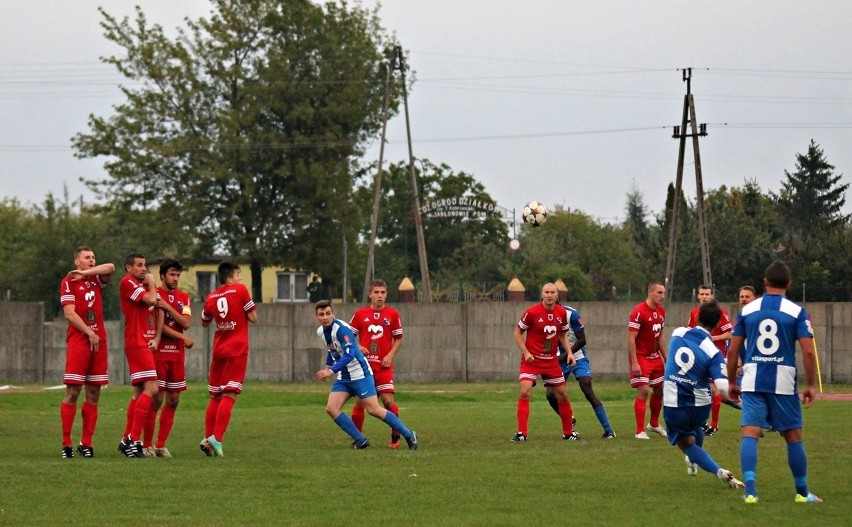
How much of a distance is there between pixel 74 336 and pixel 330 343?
3014mm

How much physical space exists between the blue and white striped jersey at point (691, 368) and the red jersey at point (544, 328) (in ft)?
20.2

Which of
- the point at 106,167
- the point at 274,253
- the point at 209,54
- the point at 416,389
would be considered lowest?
the point at 416,389

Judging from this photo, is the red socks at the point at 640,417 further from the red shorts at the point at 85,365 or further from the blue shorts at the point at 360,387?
the red shorts at the point at 85,365

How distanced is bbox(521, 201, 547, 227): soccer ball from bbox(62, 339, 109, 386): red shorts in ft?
106

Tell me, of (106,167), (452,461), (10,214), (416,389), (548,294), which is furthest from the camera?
(10,214)

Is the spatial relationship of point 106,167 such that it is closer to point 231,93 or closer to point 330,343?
point 231,93

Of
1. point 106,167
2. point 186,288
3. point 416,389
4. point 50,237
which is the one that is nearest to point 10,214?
point 186,288

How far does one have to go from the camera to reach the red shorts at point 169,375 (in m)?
15.8

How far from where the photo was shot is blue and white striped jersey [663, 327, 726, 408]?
12148 mm

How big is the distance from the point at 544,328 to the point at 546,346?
0.85ft

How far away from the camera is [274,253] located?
57250 mm

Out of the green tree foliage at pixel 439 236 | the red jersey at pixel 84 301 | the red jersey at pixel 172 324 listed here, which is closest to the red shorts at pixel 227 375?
the red jersey at pixel 172 324

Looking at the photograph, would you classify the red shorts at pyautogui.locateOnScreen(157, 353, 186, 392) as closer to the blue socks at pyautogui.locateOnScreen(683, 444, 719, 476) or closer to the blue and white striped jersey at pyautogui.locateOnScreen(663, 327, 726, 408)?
the blue and white striped jersey at pyautogui.locateOnScreen(663, 327, 726, 408)

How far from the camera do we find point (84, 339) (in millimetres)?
15148
